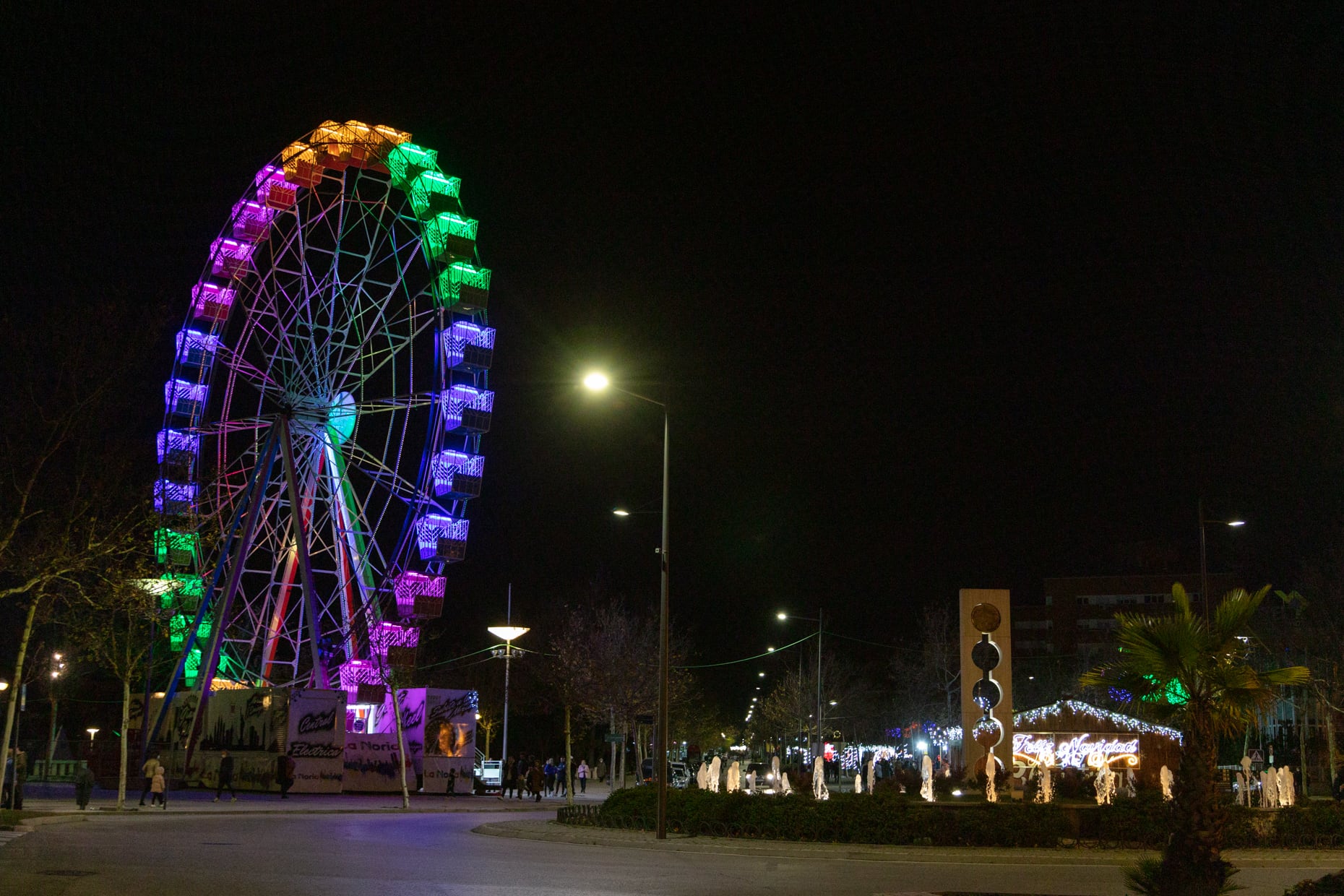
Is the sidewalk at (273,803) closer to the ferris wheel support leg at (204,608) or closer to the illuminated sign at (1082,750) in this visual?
the ferris wheel support leg at (204,608)

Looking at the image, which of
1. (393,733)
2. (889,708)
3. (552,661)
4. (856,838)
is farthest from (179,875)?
(889,708)

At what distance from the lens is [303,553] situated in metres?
40.4

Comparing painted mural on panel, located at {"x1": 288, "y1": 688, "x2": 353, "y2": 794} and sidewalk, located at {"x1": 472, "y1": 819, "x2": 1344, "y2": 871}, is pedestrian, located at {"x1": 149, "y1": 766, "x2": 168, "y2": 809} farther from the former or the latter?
sidewalk, located at {"x1": 472, "y1": 819, "x2": 1344, "y2": 871}

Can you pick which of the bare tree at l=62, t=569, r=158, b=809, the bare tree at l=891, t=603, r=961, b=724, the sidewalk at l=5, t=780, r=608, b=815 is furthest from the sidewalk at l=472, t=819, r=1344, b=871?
the bare tree at l=891, t=603, r=961, b=724

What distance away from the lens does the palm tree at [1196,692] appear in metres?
12.1

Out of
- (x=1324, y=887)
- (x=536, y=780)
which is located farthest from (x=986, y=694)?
(x=1324, y=887)

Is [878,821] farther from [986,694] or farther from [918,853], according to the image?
[986,694]

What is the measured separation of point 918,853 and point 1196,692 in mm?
9305

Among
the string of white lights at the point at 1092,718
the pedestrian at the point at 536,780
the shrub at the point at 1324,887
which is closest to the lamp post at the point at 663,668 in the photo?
the shrub at the point at 1324,887

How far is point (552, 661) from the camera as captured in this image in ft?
227

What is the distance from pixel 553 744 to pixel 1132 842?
2049 inches

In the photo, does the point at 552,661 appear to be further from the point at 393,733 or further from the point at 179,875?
the point at 179,875

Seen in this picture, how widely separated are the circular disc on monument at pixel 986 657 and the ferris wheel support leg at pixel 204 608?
22995mm

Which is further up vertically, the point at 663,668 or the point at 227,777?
the point at 663,668
